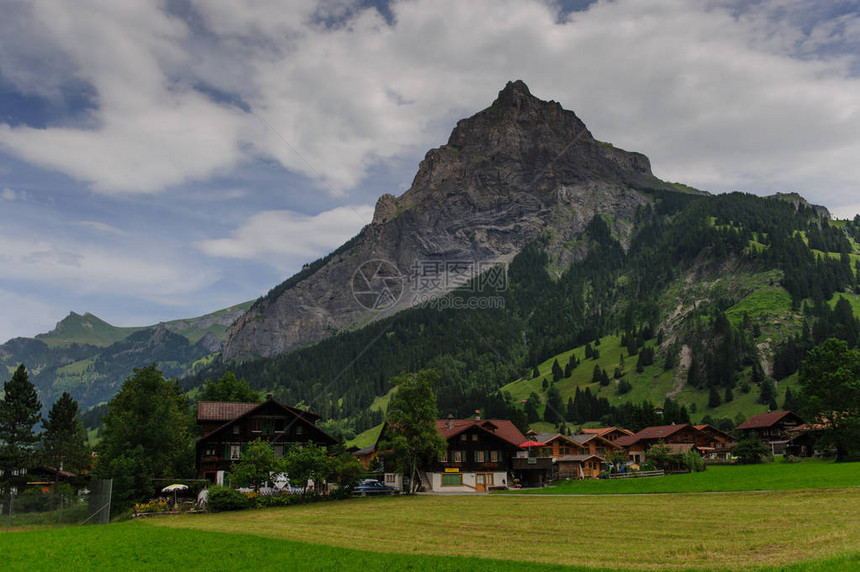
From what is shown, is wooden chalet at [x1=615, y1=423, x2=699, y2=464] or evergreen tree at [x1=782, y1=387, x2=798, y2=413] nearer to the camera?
wooden chalet at [x1=615, y1=423, x2=699, y2=464]

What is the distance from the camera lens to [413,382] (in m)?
64.9

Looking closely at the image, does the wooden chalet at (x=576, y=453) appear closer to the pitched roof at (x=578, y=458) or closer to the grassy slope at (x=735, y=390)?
the pitched roof at (x=578, y=458)

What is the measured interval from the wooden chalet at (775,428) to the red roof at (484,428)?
178 feet

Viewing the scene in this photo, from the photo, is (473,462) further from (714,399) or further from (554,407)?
(714,399)

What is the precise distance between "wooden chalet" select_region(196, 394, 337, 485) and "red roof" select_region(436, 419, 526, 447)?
17146 mm

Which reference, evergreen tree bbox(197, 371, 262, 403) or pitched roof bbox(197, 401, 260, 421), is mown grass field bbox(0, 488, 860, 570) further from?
evergreen tree bbox(197, 371, 262, 403)

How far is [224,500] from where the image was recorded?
48.7 meters

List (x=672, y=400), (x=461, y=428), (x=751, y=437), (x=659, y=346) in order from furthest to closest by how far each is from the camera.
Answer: (x=659, y=346) < (x=672, y=400) < (x=751, y=437) < (x=461, y=428)

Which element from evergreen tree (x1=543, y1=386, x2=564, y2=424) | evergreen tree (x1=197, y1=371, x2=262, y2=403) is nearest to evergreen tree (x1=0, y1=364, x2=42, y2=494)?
evergreen tree (x1=197, y1=371, x2=262, y2=403)

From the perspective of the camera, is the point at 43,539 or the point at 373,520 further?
the point at 373,520

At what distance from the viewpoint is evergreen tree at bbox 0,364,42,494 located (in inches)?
2368

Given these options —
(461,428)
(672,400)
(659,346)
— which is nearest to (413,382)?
(461,428)

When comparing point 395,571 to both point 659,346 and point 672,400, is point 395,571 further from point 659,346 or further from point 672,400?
point 659,346

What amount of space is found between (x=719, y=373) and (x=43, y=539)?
549 feet
